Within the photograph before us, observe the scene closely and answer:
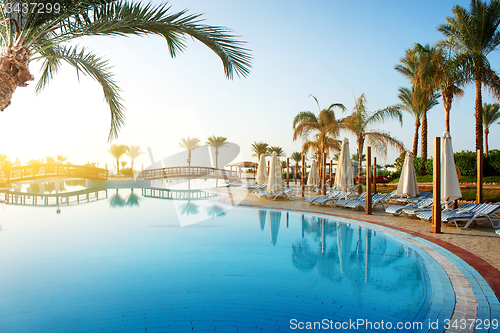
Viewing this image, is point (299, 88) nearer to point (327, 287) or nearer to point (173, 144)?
point (327, 287)

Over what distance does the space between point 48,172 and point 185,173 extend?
13550 mm

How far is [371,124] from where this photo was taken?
17.2m

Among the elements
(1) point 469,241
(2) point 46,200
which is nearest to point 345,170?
(1) point 469,241

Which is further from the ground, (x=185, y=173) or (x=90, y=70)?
(x=90, y=70)

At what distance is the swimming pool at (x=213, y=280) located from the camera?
303 centimetres

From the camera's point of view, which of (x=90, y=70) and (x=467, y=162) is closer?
(x=90, y=70)

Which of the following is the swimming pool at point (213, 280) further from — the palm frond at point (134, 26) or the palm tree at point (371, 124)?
the palm tree at point (371, 124)

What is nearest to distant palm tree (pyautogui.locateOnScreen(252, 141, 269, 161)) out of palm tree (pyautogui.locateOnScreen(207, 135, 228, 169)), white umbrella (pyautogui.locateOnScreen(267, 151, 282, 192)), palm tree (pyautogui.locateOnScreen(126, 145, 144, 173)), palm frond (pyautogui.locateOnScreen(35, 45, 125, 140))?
palm tree (pyautogui.locateOnScreen(207, 135, 228, 169))

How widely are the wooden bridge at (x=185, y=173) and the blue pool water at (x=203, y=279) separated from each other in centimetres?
2601

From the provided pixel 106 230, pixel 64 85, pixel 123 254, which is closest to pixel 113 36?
pixel 64 85

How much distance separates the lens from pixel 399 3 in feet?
36.8

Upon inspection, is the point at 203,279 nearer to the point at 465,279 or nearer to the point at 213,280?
the point at 213,280

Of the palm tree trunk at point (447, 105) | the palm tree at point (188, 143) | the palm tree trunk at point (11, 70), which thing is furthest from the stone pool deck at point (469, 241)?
the palm tree at point (188, 143)

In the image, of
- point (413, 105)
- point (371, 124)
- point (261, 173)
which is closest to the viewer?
point (261, 173)
